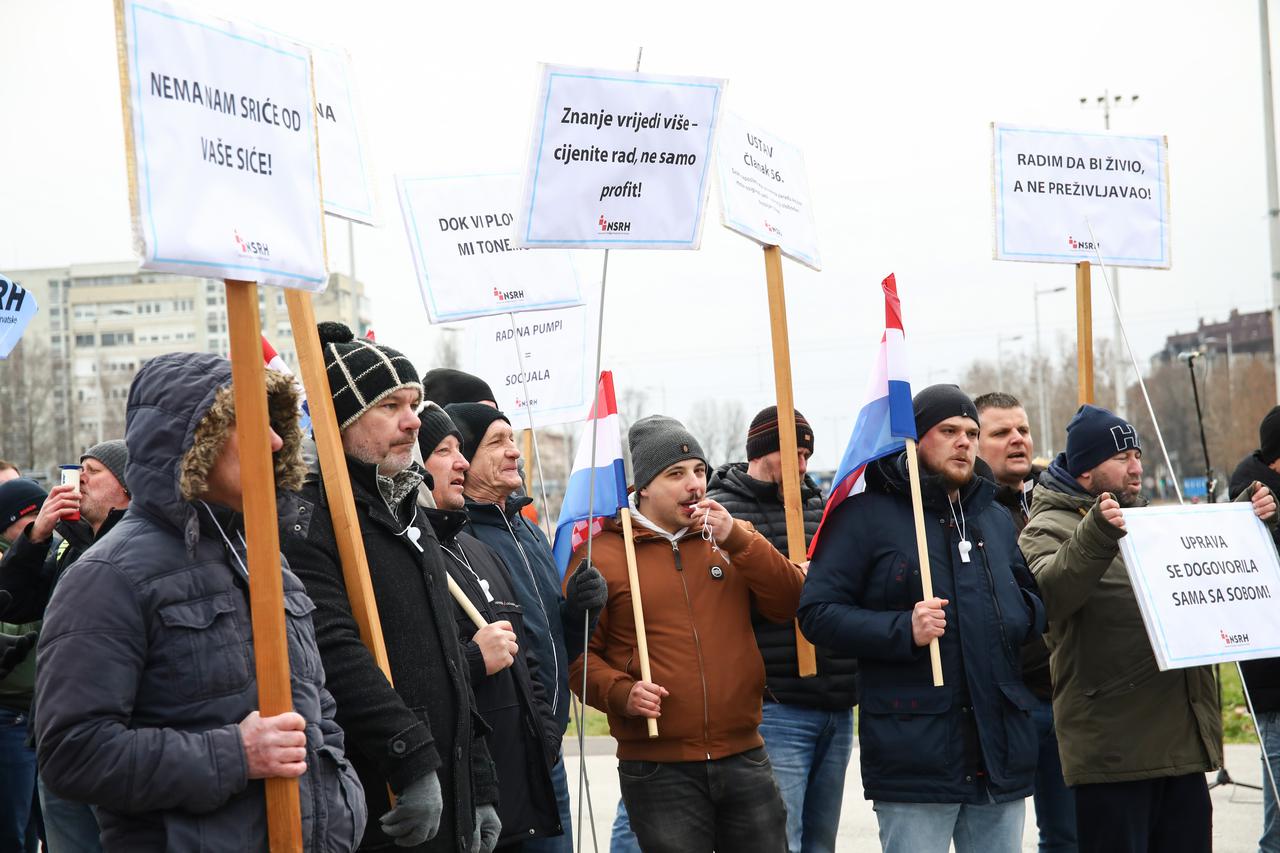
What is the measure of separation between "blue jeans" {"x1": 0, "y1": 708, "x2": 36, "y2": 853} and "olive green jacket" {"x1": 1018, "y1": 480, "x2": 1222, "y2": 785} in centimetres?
476

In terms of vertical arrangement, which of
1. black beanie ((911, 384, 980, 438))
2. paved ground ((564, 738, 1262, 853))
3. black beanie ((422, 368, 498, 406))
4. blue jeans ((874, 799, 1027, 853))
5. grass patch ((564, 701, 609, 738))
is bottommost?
grass patch ((564, 701, 609, 738))

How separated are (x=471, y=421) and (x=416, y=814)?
6.61 feet

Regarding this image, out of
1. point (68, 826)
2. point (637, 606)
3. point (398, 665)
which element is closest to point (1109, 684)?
point (637, 606)

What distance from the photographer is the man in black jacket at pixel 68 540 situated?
227 inches

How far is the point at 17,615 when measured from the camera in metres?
6.06

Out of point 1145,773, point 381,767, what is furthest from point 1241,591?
point 381,767

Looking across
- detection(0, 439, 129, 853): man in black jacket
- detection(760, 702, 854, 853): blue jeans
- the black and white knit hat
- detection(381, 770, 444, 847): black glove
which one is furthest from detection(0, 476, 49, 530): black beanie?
detection(381, 770, 444, 847): black glove

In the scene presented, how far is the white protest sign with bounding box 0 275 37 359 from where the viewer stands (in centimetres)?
635

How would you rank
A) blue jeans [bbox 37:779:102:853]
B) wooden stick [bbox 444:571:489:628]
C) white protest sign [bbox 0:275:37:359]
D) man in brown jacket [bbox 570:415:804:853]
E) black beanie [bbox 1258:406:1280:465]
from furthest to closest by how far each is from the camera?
white protest sign [bbox 0:275:37:359] → black beanie [bbox 1258:406:1280:465] → blue jeans [bbox 37:779:102:853] → man in brown jacket [bbox 570:415:804:853] → wooden stick [bbox 444:571:489:628]

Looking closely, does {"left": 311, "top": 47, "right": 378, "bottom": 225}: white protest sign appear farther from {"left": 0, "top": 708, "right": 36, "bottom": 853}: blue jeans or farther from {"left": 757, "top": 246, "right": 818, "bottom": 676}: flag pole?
{"left": 0, "top": 708, "right": 36, "bottom": 853}: blue jeans

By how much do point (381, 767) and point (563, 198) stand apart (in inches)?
89.2

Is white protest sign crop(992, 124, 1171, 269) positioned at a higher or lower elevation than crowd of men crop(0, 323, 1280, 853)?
higher

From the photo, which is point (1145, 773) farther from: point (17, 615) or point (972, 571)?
point (17, 615)

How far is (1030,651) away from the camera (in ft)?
18.5
